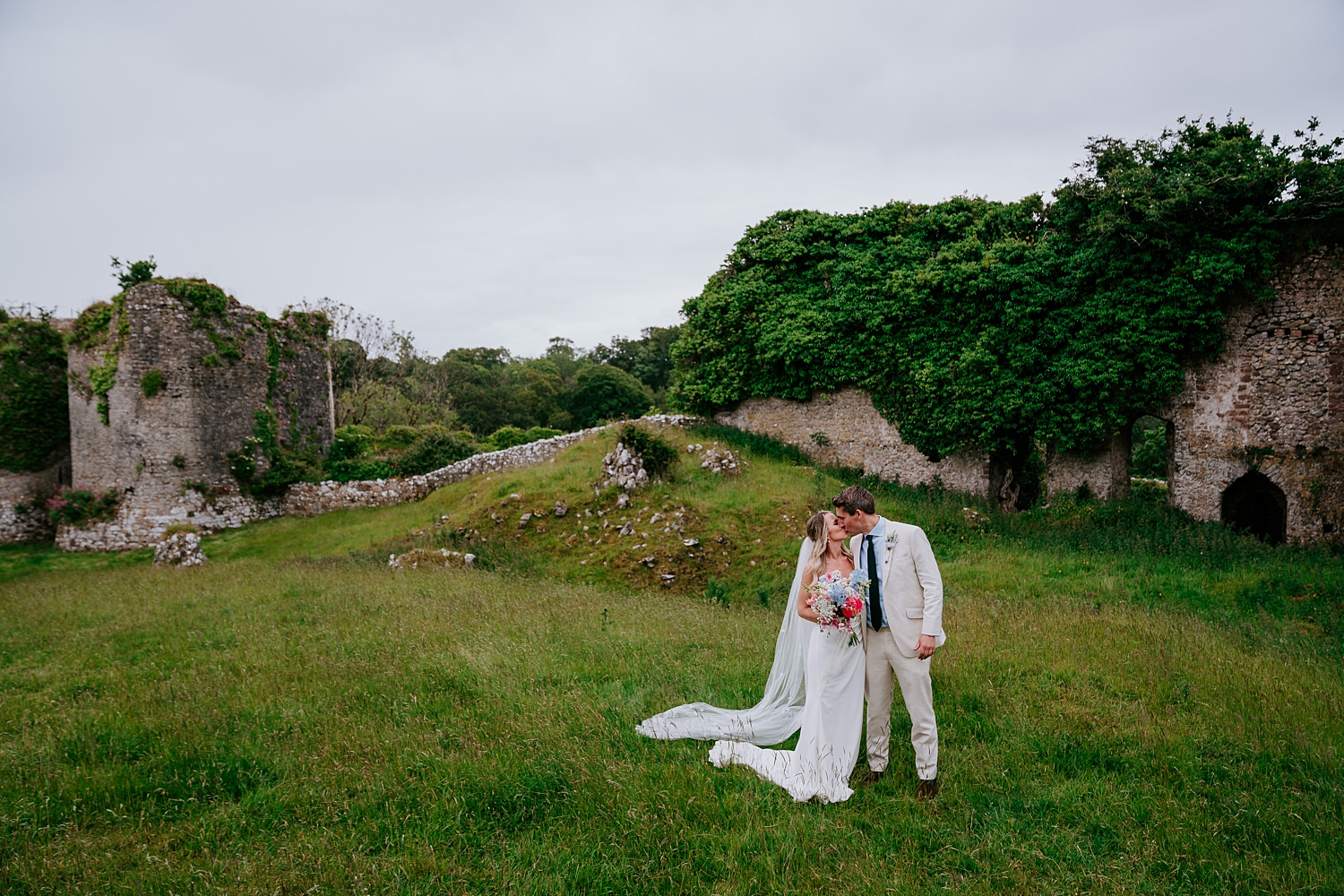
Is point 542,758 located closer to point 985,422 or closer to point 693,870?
point 693,870

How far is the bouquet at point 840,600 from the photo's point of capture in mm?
4824

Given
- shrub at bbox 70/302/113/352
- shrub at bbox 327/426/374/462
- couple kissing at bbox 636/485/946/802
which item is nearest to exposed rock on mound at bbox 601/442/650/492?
couple kissing at bbox 636/485/946/802

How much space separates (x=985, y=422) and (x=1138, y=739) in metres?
12.0

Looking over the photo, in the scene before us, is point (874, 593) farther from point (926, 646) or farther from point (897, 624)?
point (926, 646)

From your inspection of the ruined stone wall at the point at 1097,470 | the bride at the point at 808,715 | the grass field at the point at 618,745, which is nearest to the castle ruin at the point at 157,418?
the grass field at the point at 618,745

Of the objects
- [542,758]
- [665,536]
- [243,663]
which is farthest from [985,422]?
[243,663]

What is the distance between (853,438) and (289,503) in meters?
18.8

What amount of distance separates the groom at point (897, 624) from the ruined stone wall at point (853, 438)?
1364 cm

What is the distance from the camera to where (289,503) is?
70.7ft

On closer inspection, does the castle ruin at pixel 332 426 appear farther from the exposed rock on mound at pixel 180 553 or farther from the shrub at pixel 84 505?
the exposed rock on mound at pixel 180 553

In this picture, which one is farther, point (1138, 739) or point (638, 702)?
point (638, 702)

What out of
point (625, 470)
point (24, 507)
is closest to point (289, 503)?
point (24, 507)

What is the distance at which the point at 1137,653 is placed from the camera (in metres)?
7.20

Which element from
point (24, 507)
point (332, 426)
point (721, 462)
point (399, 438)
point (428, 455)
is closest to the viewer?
point (721, 462)
